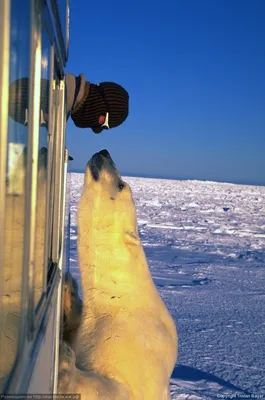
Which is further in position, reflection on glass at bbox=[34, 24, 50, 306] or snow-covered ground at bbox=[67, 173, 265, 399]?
snow-covered ground at bbox=[67, 173, 265, 399]

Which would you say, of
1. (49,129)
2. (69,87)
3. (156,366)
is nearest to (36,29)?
(49,129)

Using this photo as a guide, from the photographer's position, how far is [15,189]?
636mm

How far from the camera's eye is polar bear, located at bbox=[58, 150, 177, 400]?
6.26ft

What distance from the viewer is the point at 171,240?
10664mm

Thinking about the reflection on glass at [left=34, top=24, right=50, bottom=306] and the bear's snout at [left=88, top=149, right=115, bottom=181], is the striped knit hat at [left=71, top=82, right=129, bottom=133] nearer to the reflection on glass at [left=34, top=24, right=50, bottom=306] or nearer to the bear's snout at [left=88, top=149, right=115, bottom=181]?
the bear's snout at [left=88, top=149, right=115, bottom=181]

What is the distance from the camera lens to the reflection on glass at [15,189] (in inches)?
23.1

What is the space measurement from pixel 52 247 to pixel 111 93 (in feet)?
2.95

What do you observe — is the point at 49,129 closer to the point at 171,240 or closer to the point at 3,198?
the point at 3,198

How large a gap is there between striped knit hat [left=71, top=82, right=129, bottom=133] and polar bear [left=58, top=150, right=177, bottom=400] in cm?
33

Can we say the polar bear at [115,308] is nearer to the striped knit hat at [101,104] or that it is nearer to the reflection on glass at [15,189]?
the striped knit hat at [101,104]

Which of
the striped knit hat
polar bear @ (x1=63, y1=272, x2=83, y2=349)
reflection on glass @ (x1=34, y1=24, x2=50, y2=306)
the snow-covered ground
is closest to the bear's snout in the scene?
the snow-covered ground

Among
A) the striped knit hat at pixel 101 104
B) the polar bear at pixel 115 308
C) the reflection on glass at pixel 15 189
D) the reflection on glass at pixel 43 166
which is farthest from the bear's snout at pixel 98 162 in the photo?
the reflection on glass at pixel 15 189

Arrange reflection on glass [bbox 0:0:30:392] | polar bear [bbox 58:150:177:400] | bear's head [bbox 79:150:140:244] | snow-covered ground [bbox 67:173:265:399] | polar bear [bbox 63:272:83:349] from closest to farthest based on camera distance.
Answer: reflection on glass [bbox 0:0:30:392] < polar bear [bbox 58:150:177:400] < polar bear [bbox 63:272:83:349] < bear's head [bbox 79:150:140:244] < snow-covered ground [bbox 67:173:265:399]

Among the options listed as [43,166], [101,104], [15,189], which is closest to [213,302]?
[101,104]
